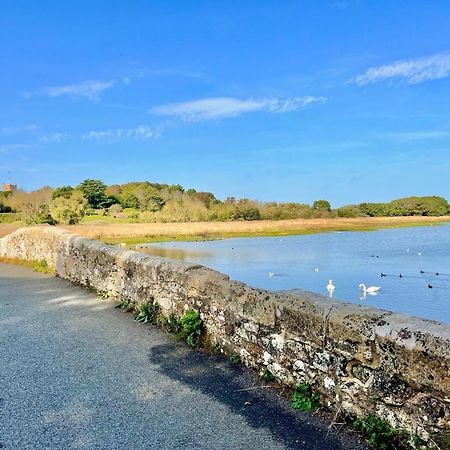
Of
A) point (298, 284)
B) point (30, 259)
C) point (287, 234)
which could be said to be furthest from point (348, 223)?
point (30, 259)

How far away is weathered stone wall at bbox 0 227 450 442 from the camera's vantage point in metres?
2.87

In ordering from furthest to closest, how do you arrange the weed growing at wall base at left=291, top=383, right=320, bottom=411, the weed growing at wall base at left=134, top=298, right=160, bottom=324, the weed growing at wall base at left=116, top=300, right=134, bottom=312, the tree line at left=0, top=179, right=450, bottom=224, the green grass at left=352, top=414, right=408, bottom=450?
1. the tree line at left=0, top=179, right=450, bottom=224
2. the weed growing at wall base at left=116, top=300, right=134, bottom=312
3. the weed growing at wall base at left=134, top=298, right=160, bottom=324
4. the weed growing at wall base at left=291, top=383, right=320, bottom=411
5. the green grass at left=352, top=414, right=408, bottom=450

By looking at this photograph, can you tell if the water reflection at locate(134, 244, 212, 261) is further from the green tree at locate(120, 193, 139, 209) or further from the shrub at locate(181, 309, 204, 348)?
the green tree at locate(120, 193, 139, 209)

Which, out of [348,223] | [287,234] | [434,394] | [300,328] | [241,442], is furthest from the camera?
[348,223]

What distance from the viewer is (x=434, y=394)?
2812 millimetres

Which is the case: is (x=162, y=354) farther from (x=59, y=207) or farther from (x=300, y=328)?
(x=59, y=207)

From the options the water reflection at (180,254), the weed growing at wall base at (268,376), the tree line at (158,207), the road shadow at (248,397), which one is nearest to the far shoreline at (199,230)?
the tree line at (158,207)

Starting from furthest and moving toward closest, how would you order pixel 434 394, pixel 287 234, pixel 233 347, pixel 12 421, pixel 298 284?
pixel 287 234
pixel 298 284
pixel 233 347
pixel 12 421
pixel 434 394

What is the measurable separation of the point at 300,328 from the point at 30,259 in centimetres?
1094

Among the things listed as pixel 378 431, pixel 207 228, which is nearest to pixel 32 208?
pixel 207 228

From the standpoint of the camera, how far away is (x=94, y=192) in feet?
258

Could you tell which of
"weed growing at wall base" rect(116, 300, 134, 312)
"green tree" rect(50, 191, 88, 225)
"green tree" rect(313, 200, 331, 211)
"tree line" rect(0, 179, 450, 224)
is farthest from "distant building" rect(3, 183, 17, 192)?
"weed growing at wall base" rect(116, 300, 134, 312)

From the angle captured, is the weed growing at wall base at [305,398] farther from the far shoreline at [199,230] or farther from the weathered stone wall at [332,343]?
the far shoreline at [199,230]

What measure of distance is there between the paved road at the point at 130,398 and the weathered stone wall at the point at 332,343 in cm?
30
